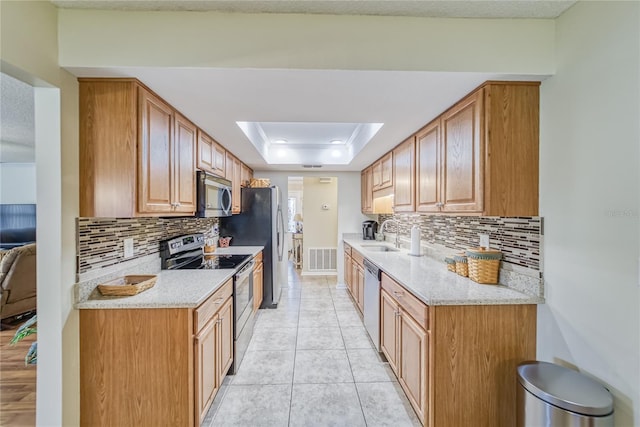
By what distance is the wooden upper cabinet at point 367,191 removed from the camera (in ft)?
14.3

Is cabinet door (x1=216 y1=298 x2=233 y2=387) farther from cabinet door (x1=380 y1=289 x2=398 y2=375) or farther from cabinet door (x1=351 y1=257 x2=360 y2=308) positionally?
cabinet door (x1=351 y1=257 x2=360 y2=308)

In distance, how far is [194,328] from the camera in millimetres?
1608

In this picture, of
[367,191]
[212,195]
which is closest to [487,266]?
[212,195]

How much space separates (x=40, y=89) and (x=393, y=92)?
1.93 meters

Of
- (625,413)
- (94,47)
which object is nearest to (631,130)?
(625,413)

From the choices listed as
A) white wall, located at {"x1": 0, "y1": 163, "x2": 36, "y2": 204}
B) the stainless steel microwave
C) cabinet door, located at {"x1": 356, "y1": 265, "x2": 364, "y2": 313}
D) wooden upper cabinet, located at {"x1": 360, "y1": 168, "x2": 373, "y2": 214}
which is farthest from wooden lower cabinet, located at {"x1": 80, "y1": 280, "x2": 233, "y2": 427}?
white wall, located at {"x1": 0, "y1": 163, "x2": 36, "y2": 204}

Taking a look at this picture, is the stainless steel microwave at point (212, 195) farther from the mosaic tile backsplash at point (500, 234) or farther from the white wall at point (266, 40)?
the mosaic tile backsplash at point (500, 234)

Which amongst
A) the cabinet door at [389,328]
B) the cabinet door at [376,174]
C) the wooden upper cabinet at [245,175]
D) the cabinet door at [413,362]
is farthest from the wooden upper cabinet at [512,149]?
the wooden upper cabinet at [245,175]

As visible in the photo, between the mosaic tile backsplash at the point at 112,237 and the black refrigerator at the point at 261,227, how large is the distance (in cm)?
139

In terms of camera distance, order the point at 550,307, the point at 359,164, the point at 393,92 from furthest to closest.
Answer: the point at 359,164, the point at 393,92, the point at 550,307

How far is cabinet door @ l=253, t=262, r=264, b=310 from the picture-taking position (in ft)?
11.1

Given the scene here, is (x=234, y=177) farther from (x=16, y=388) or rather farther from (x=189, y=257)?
(x=16, y=388)

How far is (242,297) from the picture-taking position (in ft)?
8.69

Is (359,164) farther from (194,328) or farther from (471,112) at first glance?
(194,328)
